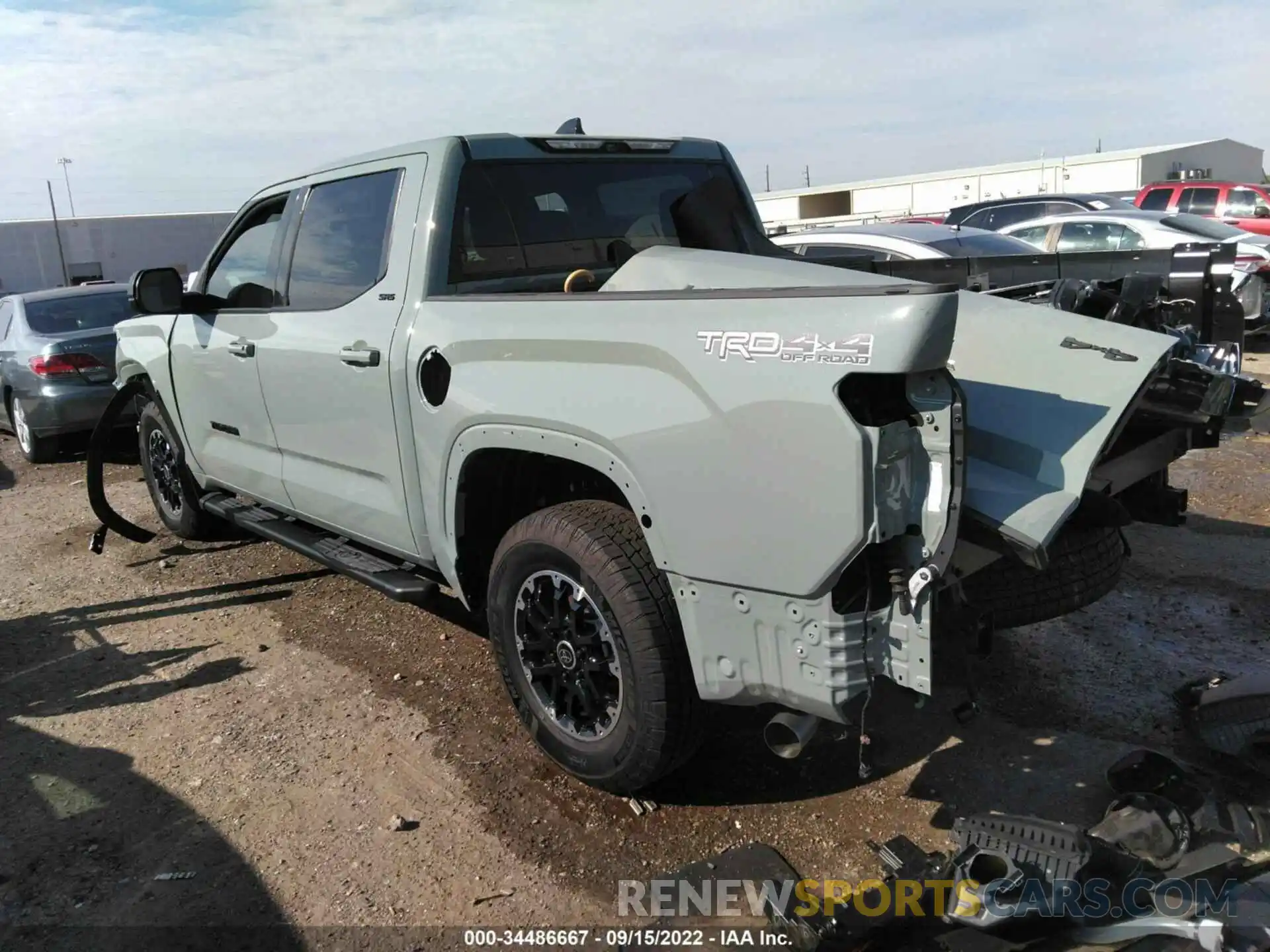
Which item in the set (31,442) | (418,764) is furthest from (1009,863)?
(31,442)

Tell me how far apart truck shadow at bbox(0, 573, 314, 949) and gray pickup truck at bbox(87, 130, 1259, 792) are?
3.22ft

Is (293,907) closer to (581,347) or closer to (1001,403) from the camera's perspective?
(581,347)

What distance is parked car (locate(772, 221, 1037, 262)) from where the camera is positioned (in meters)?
8.32

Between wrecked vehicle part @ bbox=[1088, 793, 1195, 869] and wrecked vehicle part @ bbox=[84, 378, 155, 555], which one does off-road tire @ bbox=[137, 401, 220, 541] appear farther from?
wrecked vehicle part @ bbox=[1088, 793, 1195, 869]

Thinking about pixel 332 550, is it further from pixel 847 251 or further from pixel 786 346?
pixel 847 251

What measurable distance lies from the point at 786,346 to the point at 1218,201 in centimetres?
1792

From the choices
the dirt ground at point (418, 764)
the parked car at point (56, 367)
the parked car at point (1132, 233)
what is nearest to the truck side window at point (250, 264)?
the dirt ground at point (418, 764)

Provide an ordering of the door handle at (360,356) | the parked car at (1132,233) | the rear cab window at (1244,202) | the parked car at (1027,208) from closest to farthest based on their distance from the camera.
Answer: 1. the door handle at (360,356)
2. the parked car at (1132,233)
3. the parked car at (1027,208)
4. the rear cab window at (1244,202)

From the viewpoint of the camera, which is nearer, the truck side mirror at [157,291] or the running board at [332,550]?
the running board at [332,550]

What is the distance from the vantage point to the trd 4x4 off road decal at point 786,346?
229cm

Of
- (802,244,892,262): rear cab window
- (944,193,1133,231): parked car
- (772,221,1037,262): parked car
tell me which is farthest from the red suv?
(802,244,892,262): rear cab window

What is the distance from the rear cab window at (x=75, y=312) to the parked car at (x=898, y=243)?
6279 millimetres

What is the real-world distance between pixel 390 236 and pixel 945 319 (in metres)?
2.30

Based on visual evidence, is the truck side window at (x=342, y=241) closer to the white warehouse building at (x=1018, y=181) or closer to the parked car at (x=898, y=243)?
the parked car at (x=898, y=243)
